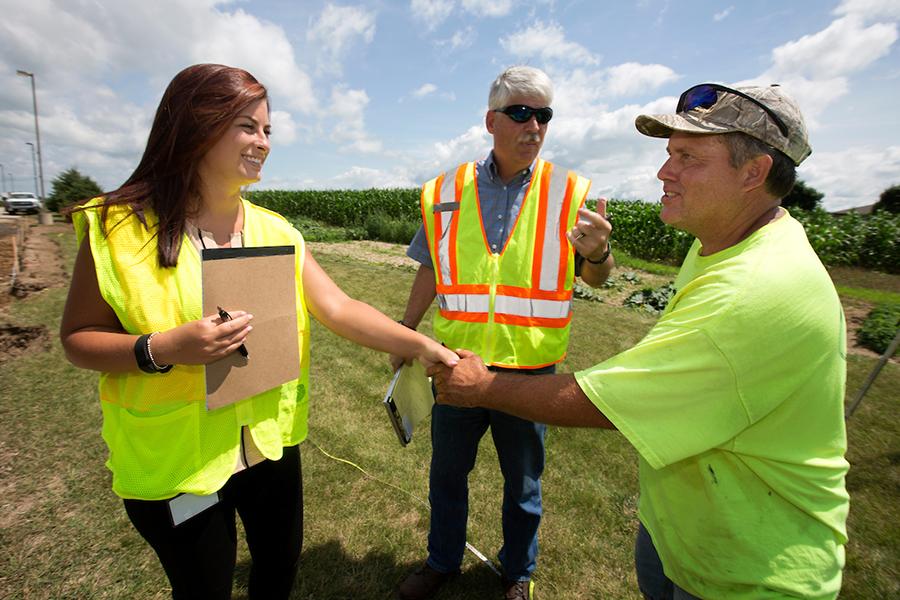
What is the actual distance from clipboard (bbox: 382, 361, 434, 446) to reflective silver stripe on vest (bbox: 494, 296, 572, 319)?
1.68 feet

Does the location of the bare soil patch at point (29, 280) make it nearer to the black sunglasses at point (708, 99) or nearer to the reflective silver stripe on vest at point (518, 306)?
the reflective silver stripe on vest at point (518, 306)

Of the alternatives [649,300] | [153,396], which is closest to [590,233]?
[153,396]

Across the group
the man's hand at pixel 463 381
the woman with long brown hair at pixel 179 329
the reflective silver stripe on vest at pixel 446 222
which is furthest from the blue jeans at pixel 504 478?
the woman with long brown hair at pixel 179 329

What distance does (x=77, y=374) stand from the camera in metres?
5.37

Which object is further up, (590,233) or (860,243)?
(860,243)

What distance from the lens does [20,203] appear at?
1535 inches

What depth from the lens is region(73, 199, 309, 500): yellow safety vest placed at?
1.43 metres

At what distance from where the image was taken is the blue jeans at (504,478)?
94.0 inches

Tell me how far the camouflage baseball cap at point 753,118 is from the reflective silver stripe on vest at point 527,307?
1028mm

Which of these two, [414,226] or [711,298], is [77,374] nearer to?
[711,298]

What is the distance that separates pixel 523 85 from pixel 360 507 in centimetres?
302

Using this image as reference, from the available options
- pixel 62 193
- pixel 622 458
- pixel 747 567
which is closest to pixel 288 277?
pixel 747 567

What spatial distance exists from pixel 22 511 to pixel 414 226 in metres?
17.9

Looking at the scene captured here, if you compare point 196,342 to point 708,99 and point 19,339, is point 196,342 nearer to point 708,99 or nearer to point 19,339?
point 708,99
